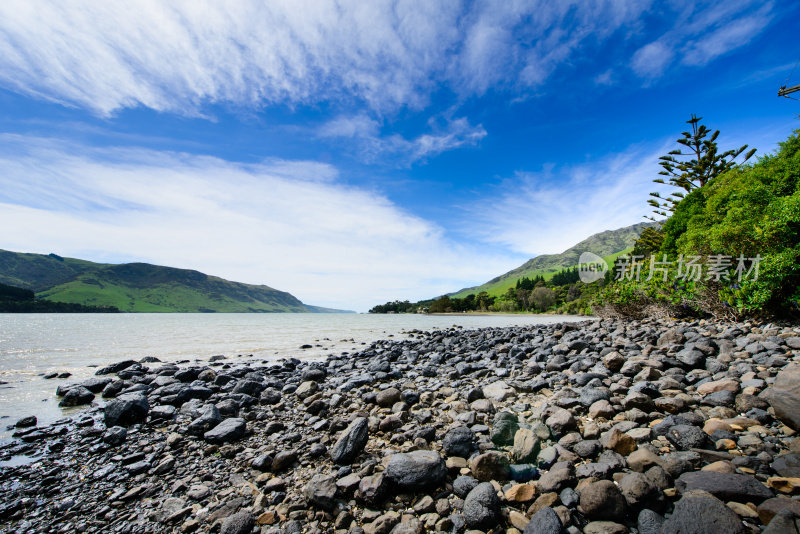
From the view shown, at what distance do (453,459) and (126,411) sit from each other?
7.23m

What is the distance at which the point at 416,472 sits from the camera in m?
4.04

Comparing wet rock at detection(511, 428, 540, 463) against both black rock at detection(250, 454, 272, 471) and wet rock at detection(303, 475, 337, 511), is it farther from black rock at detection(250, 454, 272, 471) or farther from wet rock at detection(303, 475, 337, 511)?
black rock at detection(250, 454, 272, 471)

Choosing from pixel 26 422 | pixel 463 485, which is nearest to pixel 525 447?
pixel 463 485

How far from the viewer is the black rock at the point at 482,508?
10.7 ft

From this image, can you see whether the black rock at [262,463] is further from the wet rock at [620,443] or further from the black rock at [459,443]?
the wet rock at [620,443]

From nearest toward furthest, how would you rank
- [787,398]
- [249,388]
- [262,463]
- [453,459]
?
[787,398] → [453,459] → [262,463] → [249,388]

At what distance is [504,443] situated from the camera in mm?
5012

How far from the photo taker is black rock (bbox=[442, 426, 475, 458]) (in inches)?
189

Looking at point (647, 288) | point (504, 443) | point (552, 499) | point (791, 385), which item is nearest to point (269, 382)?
point (504, 443)

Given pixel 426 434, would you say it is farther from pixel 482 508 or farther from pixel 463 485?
pixel 482 508

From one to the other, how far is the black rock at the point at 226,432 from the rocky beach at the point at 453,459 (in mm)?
38

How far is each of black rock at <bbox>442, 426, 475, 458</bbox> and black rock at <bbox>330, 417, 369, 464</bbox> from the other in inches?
51.9

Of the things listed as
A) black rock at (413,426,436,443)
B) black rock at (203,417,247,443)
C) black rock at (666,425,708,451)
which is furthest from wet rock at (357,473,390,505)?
black rock at (666,425,708,451)

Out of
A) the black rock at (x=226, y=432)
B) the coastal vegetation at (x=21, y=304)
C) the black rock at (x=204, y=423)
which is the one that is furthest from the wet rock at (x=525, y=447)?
the coastal vegetation at (x=21, y=304)
